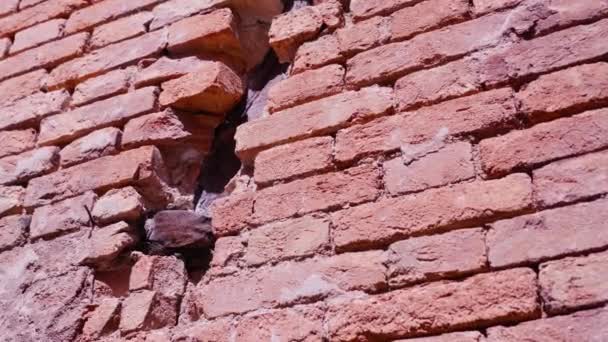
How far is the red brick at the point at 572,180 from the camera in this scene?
4.95 ft

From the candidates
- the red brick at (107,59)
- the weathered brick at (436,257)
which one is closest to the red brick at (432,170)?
the weathered brick at (436,257)

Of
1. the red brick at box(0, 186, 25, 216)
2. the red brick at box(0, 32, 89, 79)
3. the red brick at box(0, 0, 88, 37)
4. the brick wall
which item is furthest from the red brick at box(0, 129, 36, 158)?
the red brick at box(0, 0, 88, 37)

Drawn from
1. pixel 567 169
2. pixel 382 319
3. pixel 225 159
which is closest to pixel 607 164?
pixel 567 169

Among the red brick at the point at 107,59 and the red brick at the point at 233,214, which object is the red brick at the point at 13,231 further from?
the red brick at the point at 233,214

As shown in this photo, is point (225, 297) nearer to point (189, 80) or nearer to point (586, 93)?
point (189, 80)

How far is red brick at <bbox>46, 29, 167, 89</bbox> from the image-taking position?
7.72 ft

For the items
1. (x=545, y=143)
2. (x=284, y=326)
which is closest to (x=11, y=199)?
(x=284, y=326)

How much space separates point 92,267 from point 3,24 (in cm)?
116

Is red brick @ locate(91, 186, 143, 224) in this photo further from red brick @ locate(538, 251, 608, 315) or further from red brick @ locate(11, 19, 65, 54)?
red brick @ locate(538, 251, 608, 315)

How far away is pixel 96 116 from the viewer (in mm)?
2277

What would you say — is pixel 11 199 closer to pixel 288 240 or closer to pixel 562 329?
pixel 288 240

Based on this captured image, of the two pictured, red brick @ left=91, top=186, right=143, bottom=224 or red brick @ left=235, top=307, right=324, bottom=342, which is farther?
red brick @ left=91, top=186, right=143, bottom=224

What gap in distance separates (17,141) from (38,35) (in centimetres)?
42

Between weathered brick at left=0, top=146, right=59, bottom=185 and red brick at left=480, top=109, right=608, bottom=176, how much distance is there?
1248mm
